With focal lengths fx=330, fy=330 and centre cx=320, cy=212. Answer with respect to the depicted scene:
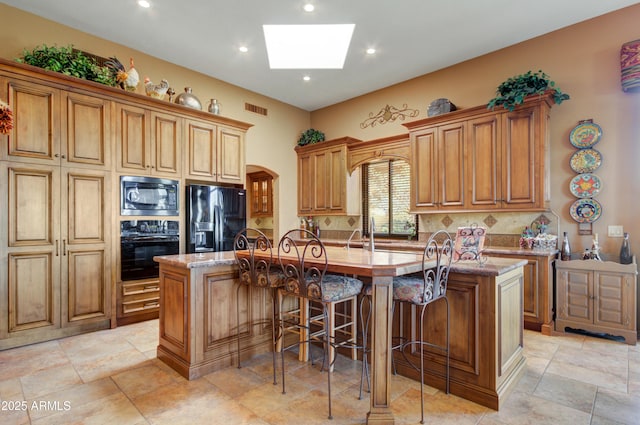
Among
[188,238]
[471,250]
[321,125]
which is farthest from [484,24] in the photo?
[188,238]

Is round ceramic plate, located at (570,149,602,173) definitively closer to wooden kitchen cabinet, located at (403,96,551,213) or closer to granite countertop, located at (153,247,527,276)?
wooden kitchen cabinet, located at (403,96,551,213)

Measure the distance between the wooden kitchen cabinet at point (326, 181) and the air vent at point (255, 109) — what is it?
895 millimetres

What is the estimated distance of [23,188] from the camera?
10.3ft

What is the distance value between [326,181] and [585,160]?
349 cm

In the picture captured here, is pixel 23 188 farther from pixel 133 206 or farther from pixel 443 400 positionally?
pixel 443 400

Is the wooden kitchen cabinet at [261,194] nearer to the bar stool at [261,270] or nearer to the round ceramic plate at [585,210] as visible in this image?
the bar stool at [261,270]

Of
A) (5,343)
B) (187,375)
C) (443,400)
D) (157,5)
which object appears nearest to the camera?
(443,400)

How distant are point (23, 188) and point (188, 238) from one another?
1.66m

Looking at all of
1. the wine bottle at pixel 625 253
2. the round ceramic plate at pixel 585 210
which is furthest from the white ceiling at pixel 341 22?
the wine bottle at pixel 625 253

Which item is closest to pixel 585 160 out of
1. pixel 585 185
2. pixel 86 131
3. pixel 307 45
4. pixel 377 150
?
pixel 585 185

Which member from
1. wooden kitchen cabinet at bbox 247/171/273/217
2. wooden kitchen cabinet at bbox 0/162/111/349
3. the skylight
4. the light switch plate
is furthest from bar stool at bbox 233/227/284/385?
wooden kitchen cabinet at bbox 247/171/273/217

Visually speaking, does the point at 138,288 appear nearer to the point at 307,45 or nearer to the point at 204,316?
the point at 204,316

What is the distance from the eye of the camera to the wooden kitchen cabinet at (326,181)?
5.44m

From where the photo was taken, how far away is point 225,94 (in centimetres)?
511
